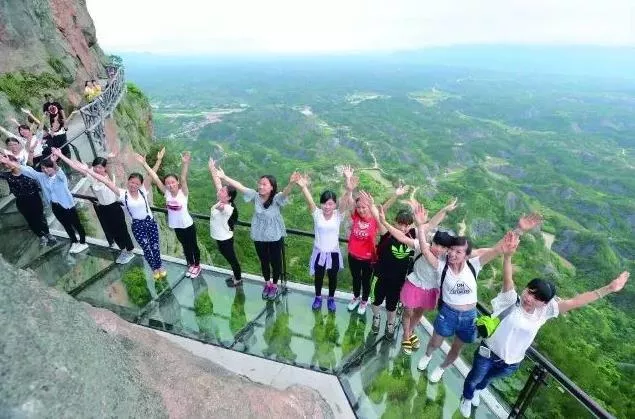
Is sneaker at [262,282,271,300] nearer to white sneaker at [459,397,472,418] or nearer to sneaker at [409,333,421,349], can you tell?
sneaker at [409,333,421,349]

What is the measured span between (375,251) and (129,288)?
3.87 m

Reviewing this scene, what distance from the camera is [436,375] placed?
4.83 metres

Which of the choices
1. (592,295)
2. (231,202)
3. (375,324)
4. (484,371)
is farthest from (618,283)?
(231,202)

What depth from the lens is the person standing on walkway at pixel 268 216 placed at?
521 cm

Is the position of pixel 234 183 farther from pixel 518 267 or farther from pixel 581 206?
pixel 581 206

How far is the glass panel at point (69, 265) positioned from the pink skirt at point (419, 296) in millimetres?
4910

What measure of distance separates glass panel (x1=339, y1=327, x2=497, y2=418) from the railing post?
14.1 inches

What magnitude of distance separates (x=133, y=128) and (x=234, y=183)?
16715 mm

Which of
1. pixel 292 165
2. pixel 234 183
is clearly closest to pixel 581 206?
pixel 292 165

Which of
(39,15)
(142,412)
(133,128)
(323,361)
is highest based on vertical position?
(39,15)

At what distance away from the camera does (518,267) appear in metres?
53.7

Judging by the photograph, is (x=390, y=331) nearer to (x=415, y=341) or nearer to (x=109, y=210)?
(x=415, y=341)

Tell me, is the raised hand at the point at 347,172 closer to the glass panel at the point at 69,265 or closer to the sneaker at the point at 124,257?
the sneaker at the point at 124,257

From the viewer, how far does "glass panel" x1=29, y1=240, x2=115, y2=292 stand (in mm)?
6148
